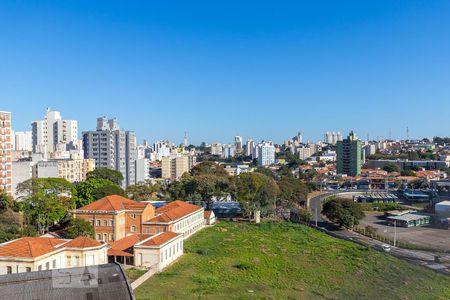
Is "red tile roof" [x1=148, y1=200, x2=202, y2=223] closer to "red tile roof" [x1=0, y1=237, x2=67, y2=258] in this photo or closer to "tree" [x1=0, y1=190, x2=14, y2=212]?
"tree" [x1=0, y1=190, x2=14, y2=212]

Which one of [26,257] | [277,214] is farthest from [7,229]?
[277,214]

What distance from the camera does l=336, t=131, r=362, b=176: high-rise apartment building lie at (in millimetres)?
106938

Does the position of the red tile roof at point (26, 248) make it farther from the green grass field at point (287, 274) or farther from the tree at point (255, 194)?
the tree at point (255, 194)

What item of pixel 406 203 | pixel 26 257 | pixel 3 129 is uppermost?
pixel 3 129

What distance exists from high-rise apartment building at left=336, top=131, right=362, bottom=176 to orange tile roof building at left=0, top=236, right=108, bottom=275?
90.4m

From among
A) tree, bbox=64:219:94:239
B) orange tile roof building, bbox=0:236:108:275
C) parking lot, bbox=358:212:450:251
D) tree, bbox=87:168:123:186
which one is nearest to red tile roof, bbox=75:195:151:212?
tree, bbox=64:219:94:239

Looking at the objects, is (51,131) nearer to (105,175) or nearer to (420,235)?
(105,175)

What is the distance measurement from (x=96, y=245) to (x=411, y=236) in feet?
102

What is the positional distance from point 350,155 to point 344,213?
6658 centimetres

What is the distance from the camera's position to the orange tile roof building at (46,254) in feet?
68.7

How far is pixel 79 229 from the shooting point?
30703mm

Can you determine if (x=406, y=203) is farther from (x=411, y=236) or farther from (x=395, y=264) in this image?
(x=395, y=264)

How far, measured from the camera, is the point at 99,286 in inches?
594

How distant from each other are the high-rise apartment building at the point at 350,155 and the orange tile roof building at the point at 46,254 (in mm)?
90366
